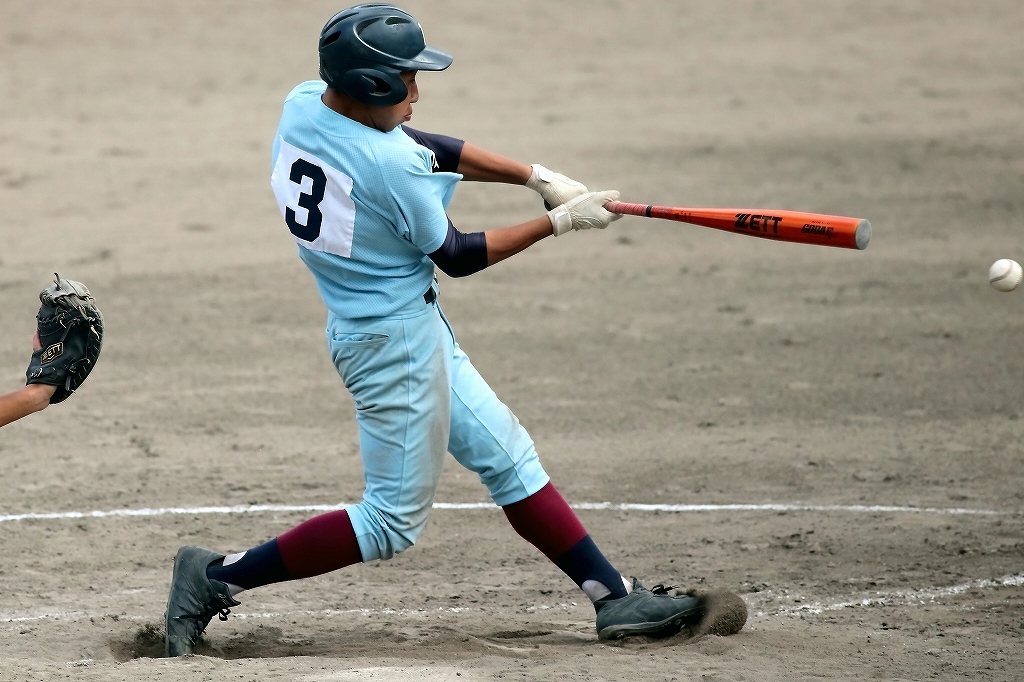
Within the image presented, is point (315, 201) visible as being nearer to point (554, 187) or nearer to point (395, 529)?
point (554, 187)

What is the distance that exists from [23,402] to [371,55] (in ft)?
4.58

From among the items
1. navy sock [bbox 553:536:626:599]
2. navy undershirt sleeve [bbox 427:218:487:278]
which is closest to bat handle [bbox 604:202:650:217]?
navy undershirt sleeve [bbox 427:218:487:278]

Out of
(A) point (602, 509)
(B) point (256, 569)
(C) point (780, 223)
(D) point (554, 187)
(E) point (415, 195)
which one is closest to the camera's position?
(E) point (415, 195)

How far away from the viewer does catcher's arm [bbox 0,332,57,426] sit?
4.00m

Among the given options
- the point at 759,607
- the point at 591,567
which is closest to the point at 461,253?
the point at 591,567

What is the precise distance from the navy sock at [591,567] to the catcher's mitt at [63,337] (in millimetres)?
1595

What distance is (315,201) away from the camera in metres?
4.01

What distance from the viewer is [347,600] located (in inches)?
195

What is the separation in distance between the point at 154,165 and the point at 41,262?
199 centimetres

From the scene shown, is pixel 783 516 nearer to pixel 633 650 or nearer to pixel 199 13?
pixel 633 650

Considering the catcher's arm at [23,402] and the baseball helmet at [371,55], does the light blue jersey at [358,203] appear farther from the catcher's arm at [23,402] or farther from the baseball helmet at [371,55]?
the catcher's arm at [23,402]

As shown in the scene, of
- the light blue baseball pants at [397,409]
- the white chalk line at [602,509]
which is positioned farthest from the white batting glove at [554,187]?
the white chalk line at [602,509]

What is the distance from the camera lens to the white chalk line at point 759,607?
15.4ft

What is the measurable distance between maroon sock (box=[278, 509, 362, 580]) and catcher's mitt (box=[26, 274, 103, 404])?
2.57 feet
